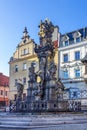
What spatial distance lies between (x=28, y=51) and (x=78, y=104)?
2899 centimetres

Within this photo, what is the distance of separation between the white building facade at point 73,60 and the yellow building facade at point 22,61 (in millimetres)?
2876

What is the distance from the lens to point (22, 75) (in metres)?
49.4

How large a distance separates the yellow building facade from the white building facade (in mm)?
2876

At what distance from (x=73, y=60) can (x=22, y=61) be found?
1101 centimetres

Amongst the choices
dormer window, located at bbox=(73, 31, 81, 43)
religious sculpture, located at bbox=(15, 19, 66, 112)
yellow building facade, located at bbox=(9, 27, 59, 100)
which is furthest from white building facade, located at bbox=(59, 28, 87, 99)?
religious sculpture, located at bbox=(15, 19, 66, 112)

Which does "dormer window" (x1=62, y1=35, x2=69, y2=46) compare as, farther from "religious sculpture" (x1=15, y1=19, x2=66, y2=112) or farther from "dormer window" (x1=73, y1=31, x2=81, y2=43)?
"religious sculpture" (x1=15, y1=19, x2=66, y2=112)

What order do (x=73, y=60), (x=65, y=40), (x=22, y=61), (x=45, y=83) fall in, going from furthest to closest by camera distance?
(x=22, y=61)
(x=65, y=40)
(x=73, y=60)
(x=45, y=83)

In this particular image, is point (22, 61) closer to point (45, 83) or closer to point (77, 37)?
point (77, 37)

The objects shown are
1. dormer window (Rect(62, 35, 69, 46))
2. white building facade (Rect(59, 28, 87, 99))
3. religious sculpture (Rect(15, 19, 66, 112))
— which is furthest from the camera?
dormer window (Rect(62, 35, 69, 46))

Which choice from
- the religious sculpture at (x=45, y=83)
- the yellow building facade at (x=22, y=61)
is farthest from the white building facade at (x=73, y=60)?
the religious sculpture at (x=45, y=83)

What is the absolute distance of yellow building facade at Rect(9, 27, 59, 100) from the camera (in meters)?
47.4

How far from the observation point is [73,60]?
42.4 metres

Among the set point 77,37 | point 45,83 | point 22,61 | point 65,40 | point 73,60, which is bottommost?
point 45,83

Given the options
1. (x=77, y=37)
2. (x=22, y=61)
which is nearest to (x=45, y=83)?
(x=77, y=37)
